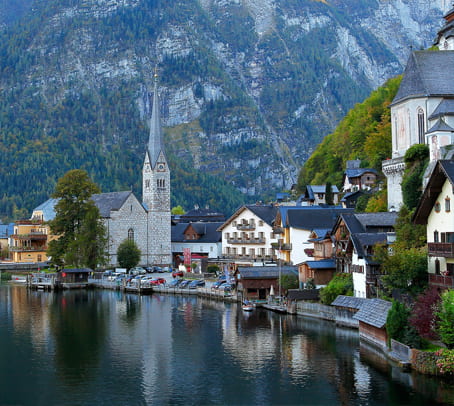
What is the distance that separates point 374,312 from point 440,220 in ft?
25.1

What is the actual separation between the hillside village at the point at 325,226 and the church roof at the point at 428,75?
10cm

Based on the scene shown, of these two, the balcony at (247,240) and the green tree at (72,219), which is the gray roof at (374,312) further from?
the green tree at (72,219)

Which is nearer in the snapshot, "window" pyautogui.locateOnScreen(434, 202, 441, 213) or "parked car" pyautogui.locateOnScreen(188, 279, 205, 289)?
"window" pyautogui.locateOnScreen(434, 202, 441, 213)

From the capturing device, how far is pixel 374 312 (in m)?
47.0

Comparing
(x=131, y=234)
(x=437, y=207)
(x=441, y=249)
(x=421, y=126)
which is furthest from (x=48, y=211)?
(x=441, y=249)

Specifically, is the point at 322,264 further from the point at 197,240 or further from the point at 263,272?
the point at 197,240

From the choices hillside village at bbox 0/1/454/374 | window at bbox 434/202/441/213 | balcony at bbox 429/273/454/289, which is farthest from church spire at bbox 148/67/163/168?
window at bbox 434/202/441/213

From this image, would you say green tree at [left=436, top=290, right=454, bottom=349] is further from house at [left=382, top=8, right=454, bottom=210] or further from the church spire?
the church spire

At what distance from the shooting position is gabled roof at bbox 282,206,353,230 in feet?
260

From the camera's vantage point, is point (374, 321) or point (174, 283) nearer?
point (374, 321)

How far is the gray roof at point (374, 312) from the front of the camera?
45.0m

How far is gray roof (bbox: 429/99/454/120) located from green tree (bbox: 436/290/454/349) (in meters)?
29.3

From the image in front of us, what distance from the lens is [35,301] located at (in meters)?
79.4

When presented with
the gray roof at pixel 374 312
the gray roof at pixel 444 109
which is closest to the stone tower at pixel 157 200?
the gray roof at pixel 444 109
